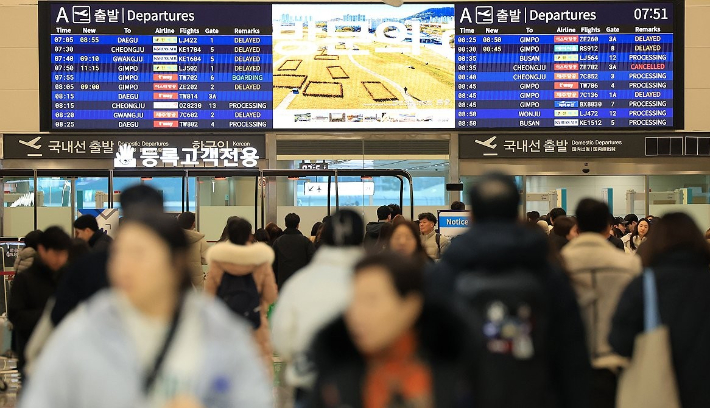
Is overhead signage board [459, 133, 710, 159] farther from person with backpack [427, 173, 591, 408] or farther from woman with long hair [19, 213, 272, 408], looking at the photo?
woman with long hair [19, 213, 272, 408]

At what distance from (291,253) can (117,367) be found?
799 cm

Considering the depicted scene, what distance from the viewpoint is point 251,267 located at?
7.09 metres

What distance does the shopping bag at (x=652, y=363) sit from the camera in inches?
161

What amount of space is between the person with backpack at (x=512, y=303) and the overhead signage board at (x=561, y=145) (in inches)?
469

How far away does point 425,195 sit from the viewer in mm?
15648

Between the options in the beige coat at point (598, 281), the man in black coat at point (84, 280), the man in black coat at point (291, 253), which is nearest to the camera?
the man in black coat at point (84, 280)

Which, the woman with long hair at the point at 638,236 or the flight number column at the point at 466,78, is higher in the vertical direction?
the flight number column at the point at 466,78

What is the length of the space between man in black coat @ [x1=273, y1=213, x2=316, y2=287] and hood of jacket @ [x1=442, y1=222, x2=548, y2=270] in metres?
7.16

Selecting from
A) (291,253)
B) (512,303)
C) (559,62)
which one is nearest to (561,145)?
(559,62)

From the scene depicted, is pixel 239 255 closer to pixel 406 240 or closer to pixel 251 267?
pixel 251 267

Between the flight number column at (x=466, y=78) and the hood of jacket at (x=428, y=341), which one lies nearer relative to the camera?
the hood of jacket at (x=428, y=341)

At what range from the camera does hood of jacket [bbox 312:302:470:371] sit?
254 cm

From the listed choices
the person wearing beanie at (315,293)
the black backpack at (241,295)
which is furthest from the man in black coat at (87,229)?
the person wearing beanie at (315,293)

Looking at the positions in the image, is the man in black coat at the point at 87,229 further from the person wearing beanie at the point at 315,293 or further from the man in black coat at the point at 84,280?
the person wearing beanie at the point at 315,293
